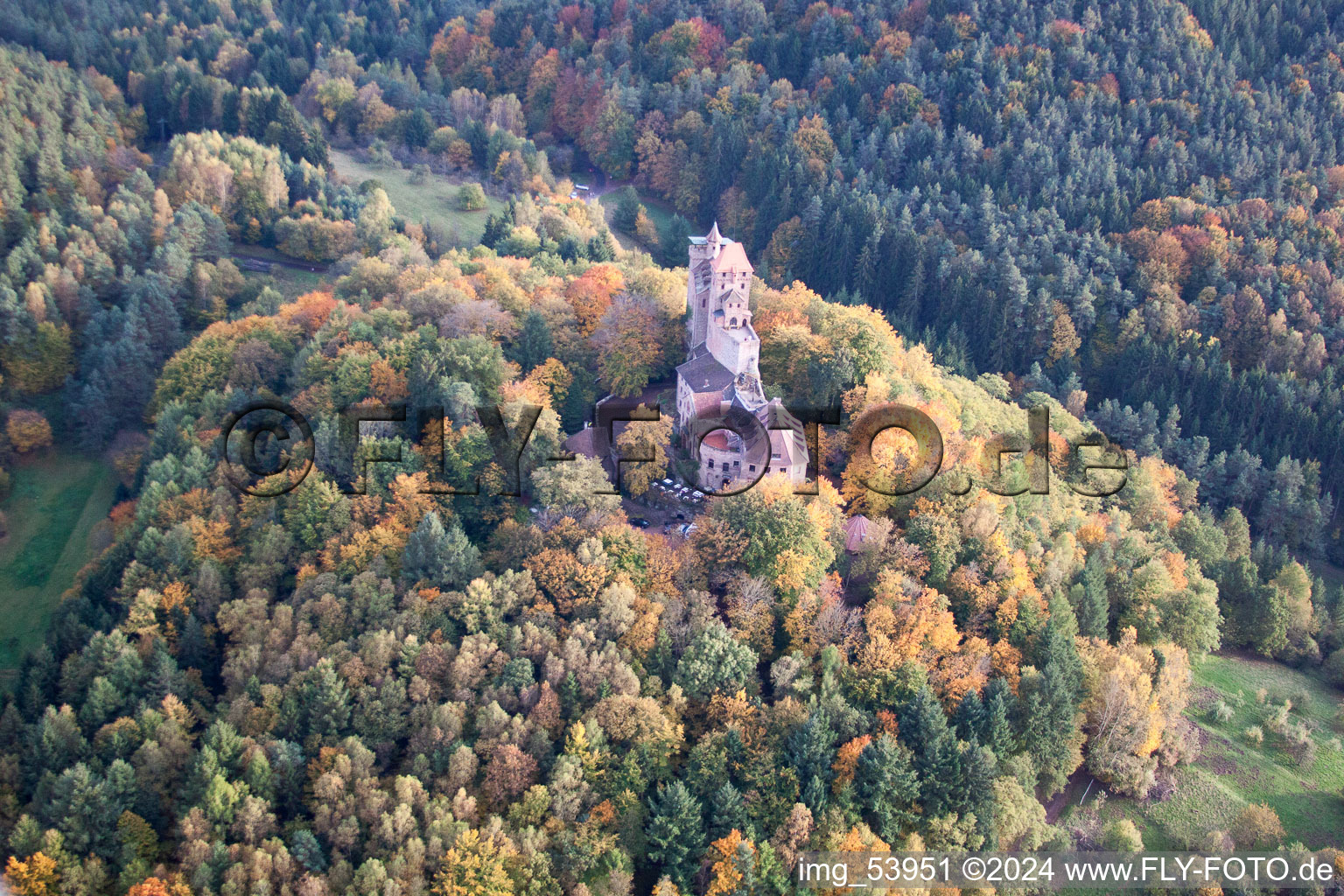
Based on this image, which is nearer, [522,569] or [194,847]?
[194,847]

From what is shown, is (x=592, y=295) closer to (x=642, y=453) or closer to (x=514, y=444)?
(x=514, y=444)

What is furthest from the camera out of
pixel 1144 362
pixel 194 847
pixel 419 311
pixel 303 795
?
pixel 1144 362

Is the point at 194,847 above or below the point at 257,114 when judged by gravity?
below

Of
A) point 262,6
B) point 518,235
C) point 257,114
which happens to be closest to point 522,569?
point 518,235

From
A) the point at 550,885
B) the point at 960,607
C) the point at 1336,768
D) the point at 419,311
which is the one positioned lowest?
the point at 1336,768

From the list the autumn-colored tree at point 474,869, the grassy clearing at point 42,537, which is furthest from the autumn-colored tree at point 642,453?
the grassy clearing at point 42,537

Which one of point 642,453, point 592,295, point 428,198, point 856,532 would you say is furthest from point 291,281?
point 856,532

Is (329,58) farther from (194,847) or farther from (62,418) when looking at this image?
(194,847)

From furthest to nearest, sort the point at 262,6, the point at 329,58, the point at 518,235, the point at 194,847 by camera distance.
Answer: the point at 262,6
the point at 329,58
the point at 518,235
the point at 194,847
